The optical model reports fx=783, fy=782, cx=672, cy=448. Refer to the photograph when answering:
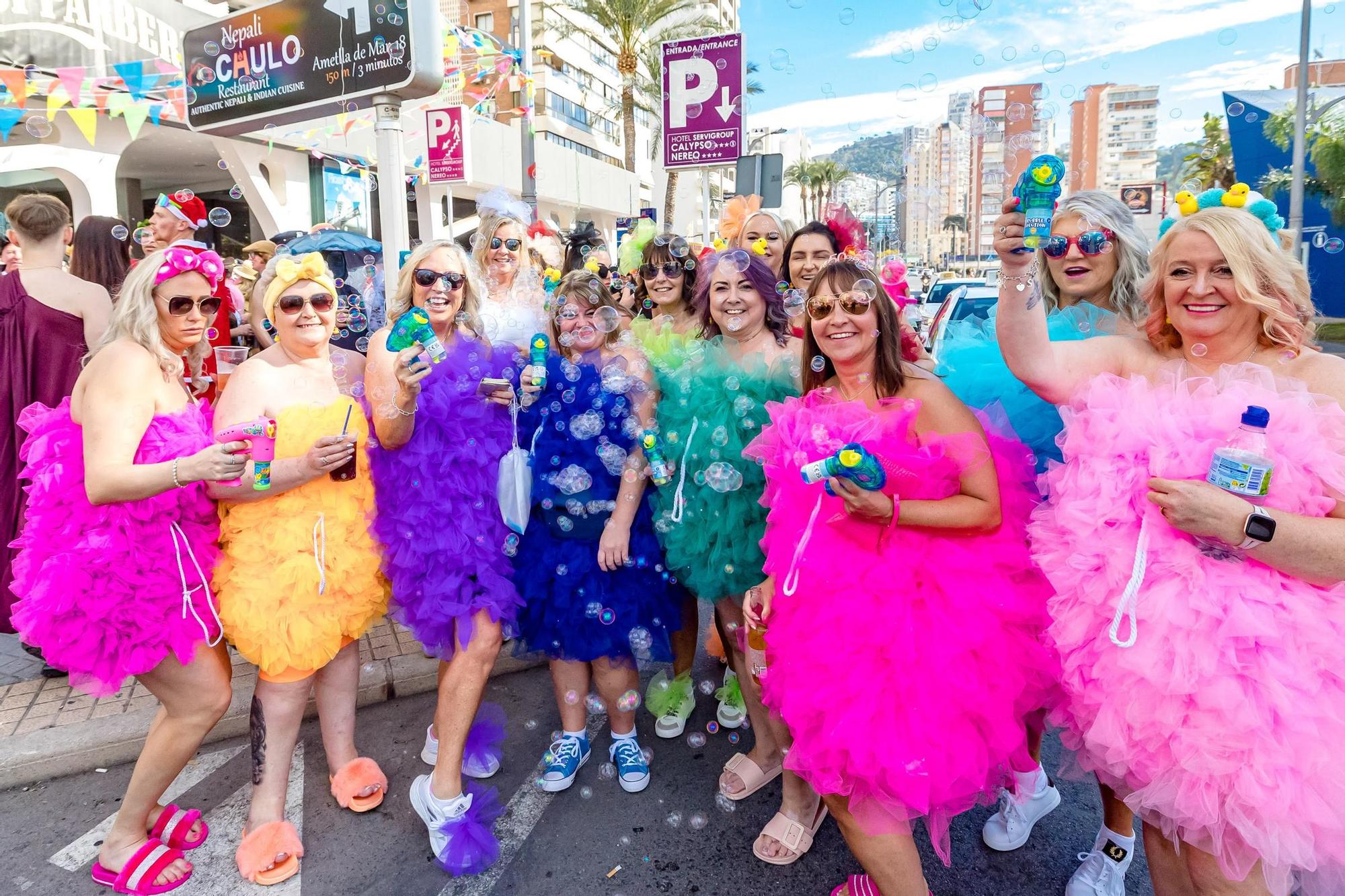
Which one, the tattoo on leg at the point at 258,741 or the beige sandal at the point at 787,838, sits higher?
the tattoo on leg at the point at 258,741

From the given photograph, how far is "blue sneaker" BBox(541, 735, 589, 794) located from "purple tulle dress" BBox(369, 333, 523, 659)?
0.60 metres

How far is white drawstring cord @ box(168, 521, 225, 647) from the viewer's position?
8.08ft

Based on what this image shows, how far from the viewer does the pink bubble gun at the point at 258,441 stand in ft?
7.56

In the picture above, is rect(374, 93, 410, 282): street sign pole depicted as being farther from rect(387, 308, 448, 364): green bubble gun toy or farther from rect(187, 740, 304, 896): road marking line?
rect(187, 740, 304, 896): road marking line

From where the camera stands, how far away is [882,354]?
2.35 m

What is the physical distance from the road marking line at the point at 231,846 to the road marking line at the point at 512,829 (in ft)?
1.73

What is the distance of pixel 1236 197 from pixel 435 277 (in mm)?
2529

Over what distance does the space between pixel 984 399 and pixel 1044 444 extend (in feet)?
0.91

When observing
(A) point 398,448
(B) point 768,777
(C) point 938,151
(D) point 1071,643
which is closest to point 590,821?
(B) point 768,777

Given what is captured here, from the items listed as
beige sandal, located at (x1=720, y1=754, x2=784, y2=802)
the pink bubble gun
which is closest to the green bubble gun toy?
the pink bubble gun

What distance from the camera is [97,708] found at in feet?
11.4

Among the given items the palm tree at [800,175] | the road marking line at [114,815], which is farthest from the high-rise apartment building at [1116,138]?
the palm tree at [800,175]

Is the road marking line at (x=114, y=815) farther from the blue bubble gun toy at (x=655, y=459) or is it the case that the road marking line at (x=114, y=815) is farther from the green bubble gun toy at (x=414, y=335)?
the blue bubble gun toy at (x=655, y=459)

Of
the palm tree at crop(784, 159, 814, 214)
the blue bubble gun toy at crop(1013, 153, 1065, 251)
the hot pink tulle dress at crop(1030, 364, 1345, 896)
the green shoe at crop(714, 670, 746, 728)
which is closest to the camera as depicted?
the hot pink tulle dress at crop(1030, 364, 1345, 896)
